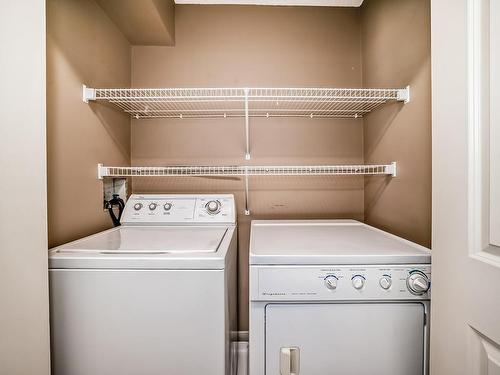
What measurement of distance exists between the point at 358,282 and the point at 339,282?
74 mm

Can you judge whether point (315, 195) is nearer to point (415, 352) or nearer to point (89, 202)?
point (415, 352)

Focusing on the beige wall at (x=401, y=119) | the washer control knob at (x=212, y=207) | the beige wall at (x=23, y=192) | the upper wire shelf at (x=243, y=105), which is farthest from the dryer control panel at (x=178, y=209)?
the beige wall at (x=401, y=119)

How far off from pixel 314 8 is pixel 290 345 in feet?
7.27

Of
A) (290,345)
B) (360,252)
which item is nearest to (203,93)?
(360,252)

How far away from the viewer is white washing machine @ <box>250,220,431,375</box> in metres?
1.02

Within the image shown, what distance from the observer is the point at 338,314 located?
104 cm

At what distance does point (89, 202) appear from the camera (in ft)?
4.76

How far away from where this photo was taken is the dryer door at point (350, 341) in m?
1.03

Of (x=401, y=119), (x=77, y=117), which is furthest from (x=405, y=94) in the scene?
(x=77, y=117)

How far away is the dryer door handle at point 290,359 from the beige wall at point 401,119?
80 centimetres

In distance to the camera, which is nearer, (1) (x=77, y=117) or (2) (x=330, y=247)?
(2) (x=330, y=247)

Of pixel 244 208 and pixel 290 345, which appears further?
pixel 244 208

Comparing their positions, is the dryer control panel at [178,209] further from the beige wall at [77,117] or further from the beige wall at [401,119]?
the beige wall at [401,119]

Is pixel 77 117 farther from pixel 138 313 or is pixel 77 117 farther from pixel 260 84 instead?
pixel 260 84
